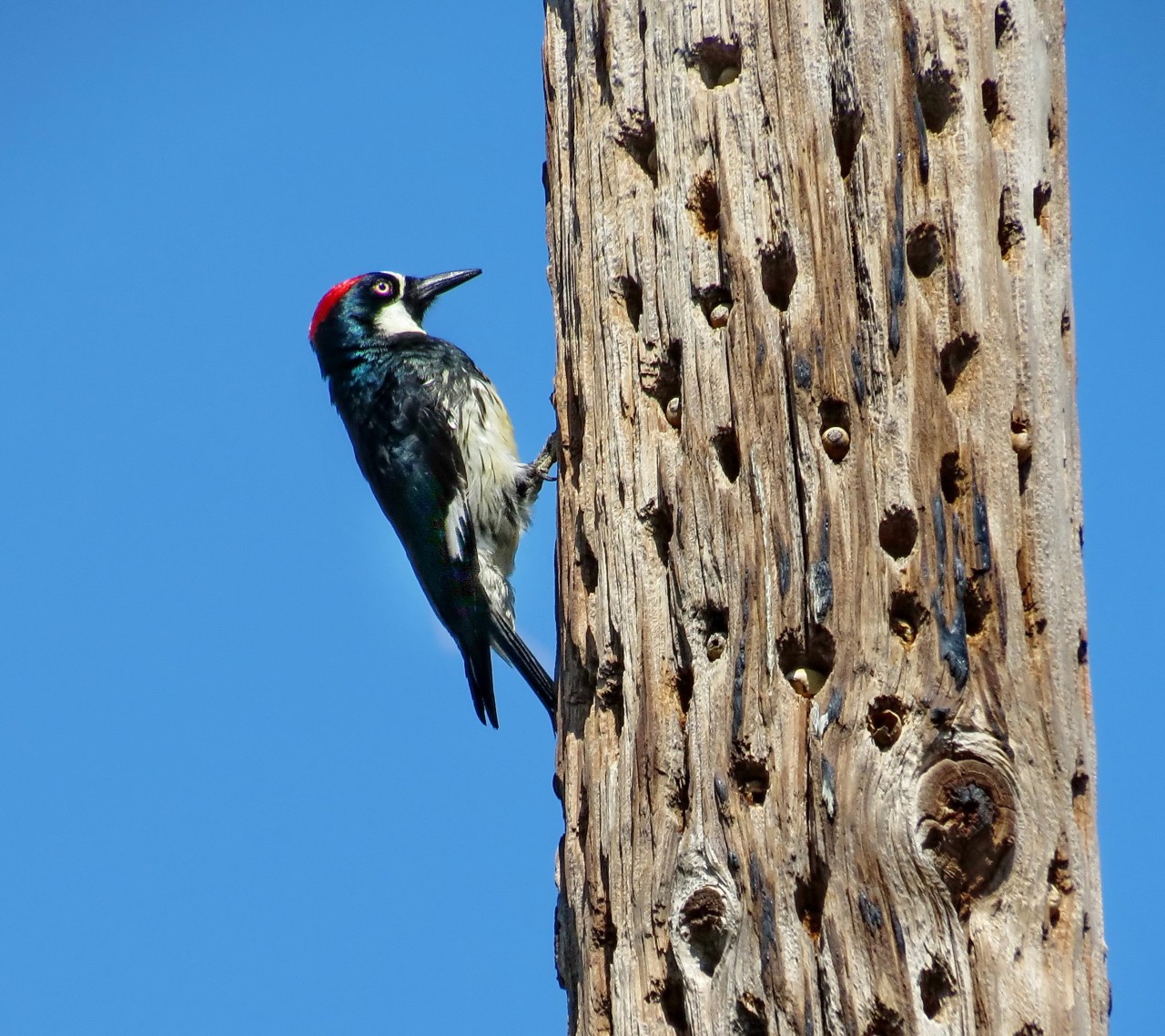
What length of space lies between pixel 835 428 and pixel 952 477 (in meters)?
0.23

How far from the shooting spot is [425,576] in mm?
5848

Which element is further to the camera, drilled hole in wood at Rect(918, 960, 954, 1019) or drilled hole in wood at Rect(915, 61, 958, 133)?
drilled hole in wood at Rect(915, 61, 958, 133)

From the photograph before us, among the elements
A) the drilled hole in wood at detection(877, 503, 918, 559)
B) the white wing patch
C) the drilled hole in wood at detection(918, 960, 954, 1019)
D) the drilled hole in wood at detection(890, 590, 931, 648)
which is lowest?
the drilled hole in wood at detection(918, 960, 954, 1019)

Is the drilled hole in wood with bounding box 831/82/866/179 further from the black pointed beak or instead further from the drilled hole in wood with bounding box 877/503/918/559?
the black pointed beak

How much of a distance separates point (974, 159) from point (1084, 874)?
53.6 inches

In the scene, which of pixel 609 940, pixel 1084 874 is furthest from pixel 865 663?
pixel 609 940

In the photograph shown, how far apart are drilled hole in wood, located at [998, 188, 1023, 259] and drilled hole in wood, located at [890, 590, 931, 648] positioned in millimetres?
757

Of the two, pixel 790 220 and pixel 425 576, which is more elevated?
pixel 425 576

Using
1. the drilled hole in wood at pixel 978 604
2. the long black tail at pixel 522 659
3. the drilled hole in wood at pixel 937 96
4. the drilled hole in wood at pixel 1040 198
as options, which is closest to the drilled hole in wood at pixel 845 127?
the drilled hole in wood at pixel 937 96

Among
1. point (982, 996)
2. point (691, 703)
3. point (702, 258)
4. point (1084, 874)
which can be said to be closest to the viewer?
point (982, 996)

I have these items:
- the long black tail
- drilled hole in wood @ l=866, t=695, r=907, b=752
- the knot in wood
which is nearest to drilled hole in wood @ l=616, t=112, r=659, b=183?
drilled hole in wood @ l=866, t=695, r=907, b=752

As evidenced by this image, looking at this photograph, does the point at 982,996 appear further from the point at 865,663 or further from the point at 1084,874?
the point at 865,663

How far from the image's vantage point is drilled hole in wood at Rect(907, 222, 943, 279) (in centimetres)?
283

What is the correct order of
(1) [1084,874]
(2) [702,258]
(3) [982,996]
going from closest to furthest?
(3) [982,996]
(1) [1084,874]
(2) [702,258]
